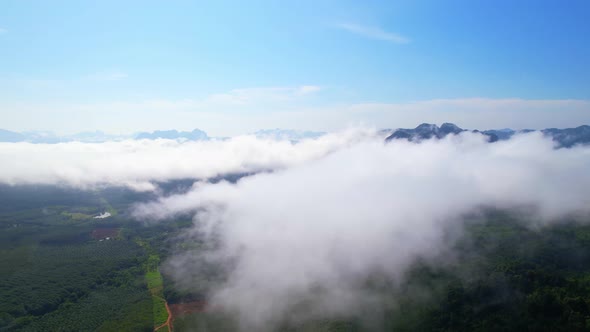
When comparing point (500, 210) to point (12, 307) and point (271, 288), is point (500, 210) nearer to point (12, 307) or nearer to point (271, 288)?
point (271, 288)

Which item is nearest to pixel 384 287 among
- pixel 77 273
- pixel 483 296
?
pixel 483 296

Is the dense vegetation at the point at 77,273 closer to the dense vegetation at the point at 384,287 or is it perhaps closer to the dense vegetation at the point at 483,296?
the dense vegetation at the point at 384,287

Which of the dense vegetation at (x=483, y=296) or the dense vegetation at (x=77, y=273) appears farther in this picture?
the dense vegetation at (x=77, y=273)

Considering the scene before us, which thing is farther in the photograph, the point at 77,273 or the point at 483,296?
the point at 77,273

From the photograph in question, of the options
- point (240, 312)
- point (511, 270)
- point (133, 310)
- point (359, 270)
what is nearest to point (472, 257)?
point (511, 270)

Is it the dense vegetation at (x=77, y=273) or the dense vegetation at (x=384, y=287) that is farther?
the dense vegetation at (x=77, y=273)

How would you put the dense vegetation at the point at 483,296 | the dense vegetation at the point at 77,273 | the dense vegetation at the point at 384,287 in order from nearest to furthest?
the dense vegetation at the point at 483,296, the dense vegetation at the point at 384,287, the dense vegetation at the point at 77,273

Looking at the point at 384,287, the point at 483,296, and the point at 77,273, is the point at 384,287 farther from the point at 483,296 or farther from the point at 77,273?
the point at 77,273

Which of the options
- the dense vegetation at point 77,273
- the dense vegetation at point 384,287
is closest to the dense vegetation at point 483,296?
the dense vegetation at point 384,287

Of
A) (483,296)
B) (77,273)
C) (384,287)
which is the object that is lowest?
(77,273)

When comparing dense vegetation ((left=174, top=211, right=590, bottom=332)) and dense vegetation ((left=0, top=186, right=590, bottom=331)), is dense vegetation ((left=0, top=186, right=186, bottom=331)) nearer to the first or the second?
dense vegetation ((left=0, top=186, right=590, bottom=331))

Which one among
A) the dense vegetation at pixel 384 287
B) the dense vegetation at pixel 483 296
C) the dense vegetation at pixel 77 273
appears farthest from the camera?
the dense vegetation at pixel 77 273
